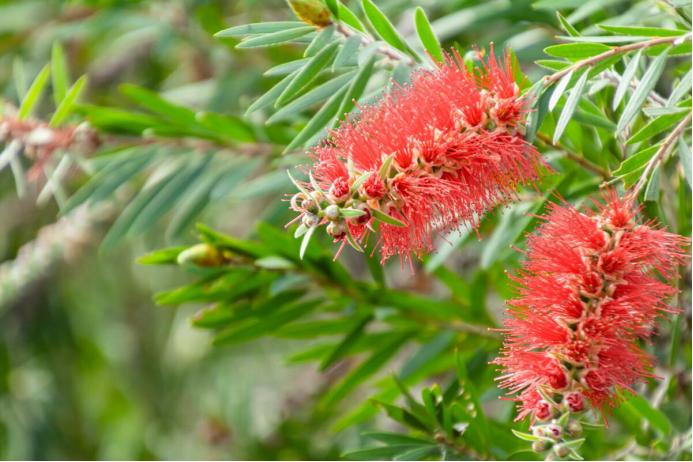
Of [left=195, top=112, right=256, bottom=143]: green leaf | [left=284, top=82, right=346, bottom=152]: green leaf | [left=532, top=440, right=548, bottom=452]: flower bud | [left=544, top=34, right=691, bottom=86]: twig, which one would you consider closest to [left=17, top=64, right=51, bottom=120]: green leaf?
[left=195, top=112, right=256, bottom=143]: green leaf

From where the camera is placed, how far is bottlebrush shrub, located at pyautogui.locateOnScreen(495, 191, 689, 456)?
82 cm

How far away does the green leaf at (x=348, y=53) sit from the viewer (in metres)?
0.92

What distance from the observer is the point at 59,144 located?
4.51 feet

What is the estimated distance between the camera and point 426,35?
981mm

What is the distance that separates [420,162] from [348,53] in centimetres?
18

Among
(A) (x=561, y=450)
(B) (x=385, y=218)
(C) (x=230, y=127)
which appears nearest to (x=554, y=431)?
(A) (x=561, y=450)

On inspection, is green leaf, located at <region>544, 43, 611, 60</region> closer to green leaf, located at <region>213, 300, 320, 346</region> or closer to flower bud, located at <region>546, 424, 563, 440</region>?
flower bud, located at <region>546, 424, 563, 440</region>

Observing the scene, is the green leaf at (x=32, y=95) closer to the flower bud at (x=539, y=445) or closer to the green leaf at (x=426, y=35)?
the green leaf at (x=426, y=35)

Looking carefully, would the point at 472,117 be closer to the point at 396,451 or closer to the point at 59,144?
the point at 396,451

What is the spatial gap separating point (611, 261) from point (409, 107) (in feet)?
0.74

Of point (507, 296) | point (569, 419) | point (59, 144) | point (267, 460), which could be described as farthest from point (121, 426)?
point (569, 419)

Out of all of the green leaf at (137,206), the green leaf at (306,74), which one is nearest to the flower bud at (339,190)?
the green leaf at (306,74)

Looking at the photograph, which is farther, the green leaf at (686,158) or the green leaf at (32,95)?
the green leaf at (32,95)

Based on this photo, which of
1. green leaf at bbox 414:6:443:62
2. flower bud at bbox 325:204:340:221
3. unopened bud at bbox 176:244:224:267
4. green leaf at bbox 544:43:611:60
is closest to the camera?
flower bud at bbox 325:204:340:221
